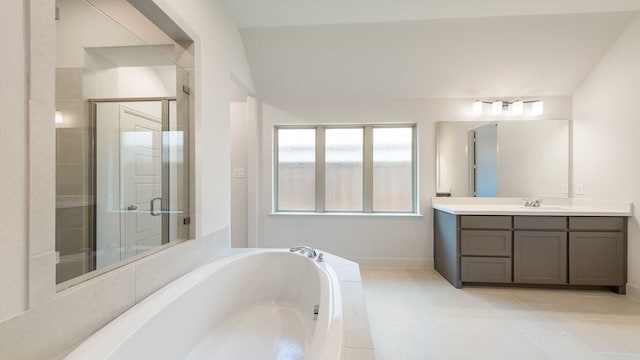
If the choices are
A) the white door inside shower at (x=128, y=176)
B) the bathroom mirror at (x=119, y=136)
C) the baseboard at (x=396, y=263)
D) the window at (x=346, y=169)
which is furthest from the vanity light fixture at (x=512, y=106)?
the white door inside shower at (x=128, y=176)

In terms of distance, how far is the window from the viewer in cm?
338

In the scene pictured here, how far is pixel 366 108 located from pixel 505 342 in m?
2.57

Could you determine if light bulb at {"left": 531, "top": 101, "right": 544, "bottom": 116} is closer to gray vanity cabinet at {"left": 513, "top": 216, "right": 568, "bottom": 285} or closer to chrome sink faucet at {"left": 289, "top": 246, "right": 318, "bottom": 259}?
gray vanity cabinet at {"left": 513, "top": 216, "right": 568, "bottom": 285}

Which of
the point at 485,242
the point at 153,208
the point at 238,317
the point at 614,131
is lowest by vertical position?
the point at 238,317

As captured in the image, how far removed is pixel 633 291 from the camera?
2.42 meters

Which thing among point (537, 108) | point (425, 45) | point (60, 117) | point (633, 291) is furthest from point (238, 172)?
point (633, 291)

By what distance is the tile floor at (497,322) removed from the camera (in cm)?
167

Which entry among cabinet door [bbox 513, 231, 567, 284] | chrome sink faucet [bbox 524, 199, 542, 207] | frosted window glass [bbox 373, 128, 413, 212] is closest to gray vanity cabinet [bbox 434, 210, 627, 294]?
cabinet door [bbox 513, 231, 567, 284]

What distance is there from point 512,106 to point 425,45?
1364 mm

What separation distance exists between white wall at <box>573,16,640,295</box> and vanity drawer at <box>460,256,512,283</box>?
1.10 meters

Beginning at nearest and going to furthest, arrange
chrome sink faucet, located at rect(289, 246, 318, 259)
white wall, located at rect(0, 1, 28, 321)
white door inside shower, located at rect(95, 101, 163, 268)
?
1. white wall, located at rect(0, 1, 28, 321)
2. white door inside shower, located at rect(95, 101, 163, 268)
3. chrome sink faucet, located at rect(289, 246, 318, 259)

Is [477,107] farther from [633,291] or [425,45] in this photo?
[633,291]

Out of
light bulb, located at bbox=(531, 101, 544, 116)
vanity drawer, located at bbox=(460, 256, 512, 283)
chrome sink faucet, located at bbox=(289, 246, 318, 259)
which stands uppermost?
light bulb, located at bbox=(531, 101, 544, 116)

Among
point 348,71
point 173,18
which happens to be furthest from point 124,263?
point 348,71
